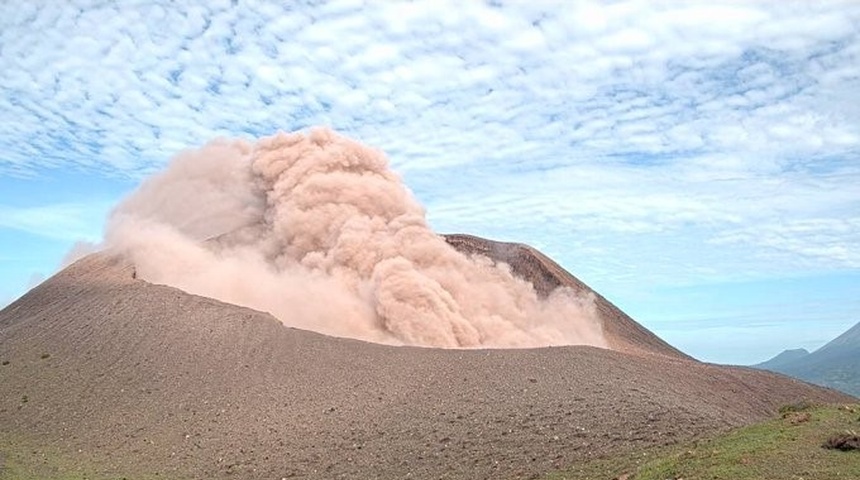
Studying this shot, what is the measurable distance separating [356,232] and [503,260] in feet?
52.7

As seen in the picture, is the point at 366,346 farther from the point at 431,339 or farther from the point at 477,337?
the point at 477,337

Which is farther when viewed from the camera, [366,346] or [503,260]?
[503,260]

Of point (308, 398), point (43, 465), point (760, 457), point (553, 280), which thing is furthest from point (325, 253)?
point (760, 457)

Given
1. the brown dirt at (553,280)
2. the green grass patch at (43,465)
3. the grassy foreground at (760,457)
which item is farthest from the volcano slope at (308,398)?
the brown dirt at (553,280)

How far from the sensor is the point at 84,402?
35.4 meters

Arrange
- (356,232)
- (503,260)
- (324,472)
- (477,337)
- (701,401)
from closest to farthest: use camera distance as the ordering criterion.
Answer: (324,472) → (701,401) → (477,337) → (356,232) → (503,260)

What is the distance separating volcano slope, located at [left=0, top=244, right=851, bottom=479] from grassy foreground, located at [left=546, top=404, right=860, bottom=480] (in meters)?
1.81

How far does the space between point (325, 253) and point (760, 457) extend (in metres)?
49.7

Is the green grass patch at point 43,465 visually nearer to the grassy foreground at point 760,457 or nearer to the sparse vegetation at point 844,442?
the grassy foreground at point 760,457

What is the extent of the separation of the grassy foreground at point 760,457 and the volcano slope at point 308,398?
5.95ft

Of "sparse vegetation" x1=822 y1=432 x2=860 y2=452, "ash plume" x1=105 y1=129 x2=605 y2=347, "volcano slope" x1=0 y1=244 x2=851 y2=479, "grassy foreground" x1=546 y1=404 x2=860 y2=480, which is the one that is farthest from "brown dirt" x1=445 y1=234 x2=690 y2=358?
"sparse vegetation" x1=822 y1=432 x2=860 y2=452

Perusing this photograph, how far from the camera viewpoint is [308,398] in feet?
113

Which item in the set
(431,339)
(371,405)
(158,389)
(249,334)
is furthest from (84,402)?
(431,339)

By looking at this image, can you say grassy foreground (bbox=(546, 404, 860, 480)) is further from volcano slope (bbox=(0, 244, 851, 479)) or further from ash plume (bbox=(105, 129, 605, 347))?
ash plume (bbox=(105, 129, 605, 347))
